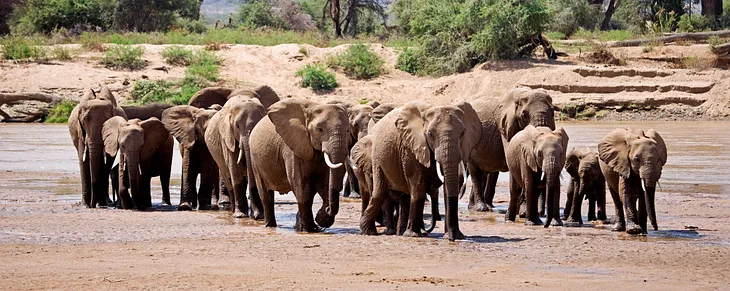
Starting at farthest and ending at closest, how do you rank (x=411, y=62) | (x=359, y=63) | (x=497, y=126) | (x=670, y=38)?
(x=670, y=38) < (x=411, y=62) < (x=359, y=63) < (x=497, y=126)

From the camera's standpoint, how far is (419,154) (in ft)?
38.4

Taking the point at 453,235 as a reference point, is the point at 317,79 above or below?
below

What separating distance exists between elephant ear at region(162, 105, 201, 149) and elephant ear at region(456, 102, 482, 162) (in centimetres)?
551

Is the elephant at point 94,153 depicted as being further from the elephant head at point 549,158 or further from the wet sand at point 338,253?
the elephant head at point 549,158

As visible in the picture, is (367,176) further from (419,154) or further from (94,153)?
(94,153)

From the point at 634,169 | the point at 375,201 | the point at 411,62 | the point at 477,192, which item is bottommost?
the point at 411,62

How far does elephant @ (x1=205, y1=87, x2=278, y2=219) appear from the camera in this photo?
14.1 m

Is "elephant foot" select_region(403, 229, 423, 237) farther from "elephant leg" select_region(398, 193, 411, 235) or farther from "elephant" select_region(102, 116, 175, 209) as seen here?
"elephant" select_region(102, 116, 175, 209)

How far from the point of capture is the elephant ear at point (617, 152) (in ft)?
42.8

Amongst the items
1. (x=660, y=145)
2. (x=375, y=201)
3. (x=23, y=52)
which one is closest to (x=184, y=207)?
(x=375, y=201)

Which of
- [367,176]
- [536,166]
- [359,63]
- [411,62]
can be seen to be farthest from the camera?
[411,62]

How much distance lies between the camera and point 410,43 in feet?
149

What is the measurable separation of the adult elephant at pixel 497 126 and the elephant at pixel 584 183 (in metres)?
0.76

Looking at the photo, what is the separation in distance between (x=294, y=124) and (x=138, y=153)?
4185 millimetres
